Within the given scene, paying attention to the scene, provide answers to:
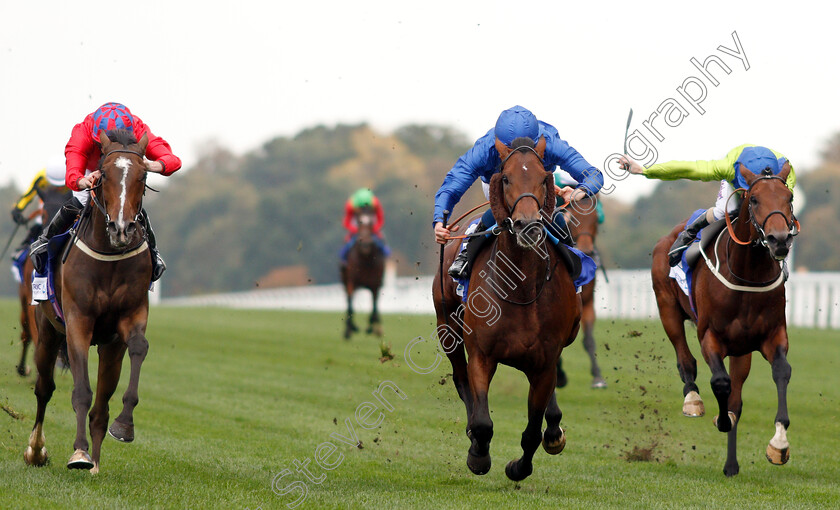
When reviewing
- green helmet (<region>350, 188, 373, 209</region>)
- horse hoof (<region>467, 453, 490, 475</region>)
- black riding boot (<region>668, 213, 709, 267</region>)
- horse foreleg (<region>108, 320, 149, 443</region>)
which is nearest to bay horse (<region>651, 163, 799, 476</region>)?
black riding boot (<region>668, 213, 709, 267</region>)

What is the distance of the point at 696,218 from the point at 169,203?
196 feet

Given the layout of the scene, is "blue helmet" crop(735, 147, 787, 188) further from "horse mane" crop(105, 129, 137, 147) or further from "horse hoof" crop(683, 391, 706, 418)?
"horse mane" crop(105, 129, 137, 147)

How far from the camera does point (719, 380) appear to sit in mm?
7156

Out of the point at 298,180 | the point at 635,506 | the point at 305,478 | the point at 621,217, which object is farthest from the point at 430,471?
the point at 298,180

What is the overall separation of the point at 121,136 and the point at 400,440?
3825 millimetres

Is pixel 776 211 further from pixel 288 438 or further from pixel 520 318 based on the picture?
pixel 288 438

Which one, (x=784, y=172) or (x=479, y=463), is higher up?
(x=784, y=172)

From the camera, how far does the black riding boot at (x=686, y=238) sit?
8328mm

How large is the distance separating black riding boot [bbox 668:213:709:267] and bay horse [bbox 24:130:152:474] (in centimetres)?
415

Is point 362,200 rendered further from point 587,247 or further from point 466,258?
point 466,258

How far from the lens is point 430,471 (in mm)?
7680

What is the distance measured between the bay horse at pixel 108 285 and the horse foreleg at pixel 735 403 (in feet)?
13.8

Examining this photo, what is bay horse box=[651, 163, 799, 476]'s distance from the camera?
680 cm

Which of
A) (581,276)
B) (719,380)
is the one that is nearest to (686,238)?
(719,380)
